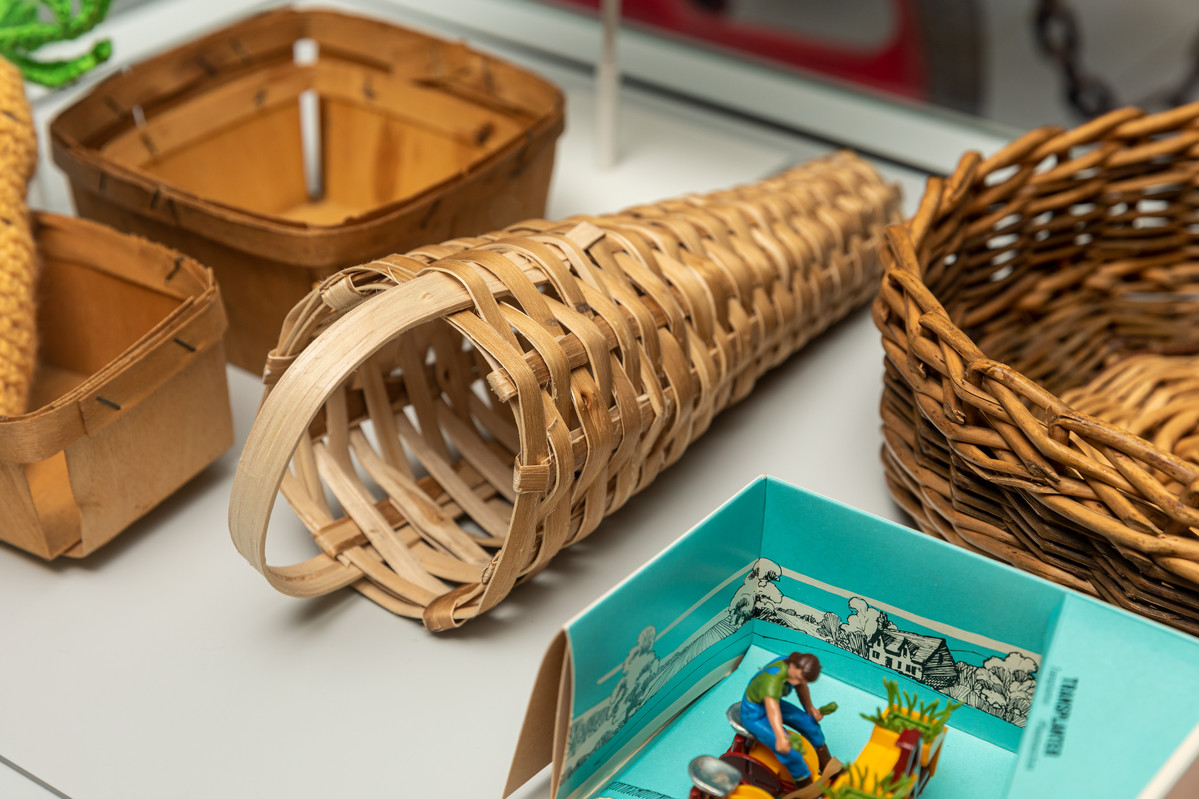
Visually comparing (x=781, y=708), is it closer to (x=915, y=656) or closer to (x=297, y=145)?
(x=915, y=656)

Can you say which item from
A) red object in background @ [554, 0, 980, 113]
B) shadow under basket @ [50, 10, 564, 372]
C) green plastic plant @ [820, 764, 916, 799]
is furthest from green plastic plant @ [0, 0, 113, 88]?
red object in background @ [554, 0, 980, 113]

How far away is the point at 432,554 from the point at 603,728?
0.16 m

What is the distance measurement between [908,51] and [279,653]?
4.40 ft

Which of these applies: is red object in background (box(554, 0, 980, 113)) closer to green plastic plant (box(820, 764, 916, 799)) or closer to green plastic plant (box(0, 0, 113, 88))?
green plastic plant (box(0, 0, 113, 88))

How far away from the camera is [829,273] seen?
0.73 metres

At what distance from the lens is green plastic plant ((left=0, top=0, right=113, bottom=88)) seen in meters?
0.75

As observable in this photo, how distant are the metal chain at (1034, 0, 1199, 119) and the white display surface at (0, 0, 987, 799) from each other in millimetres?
869

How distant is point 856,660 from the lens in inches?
21.0

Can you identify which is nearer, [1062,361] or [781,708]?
[781,708]

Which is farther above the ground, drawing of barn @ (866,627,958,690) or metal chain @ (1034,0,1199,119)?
metal chain @ (1034,0,1199,119)

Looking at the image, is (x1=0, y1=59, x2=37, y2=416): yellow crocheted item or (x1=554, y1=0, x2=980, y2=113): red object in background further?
(x1=554, y1=0, x2=980, y2=113): red object in background

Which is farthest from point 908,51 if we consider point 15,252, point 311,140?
point 15,252

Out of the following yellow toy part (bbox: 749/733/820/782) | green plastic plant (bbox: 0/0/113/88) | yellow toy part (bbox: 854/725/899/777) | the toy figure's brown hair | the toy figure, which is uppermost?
green plastic plant (bbox: 0/0/113/88)

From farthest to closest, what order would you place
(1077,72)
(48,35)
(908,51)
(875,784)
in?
1. (908,51)
2. (1077,72)
3. (48,35)
4. (875,784)
